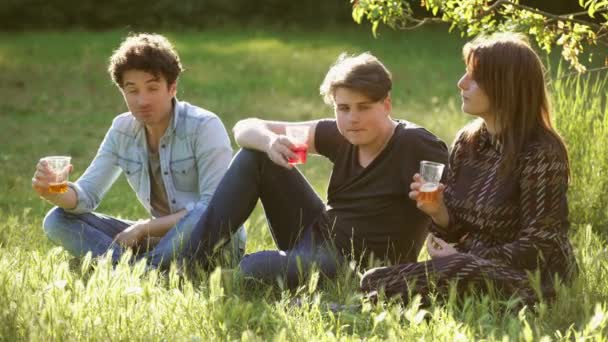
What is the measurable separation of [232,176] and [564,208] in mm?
1557

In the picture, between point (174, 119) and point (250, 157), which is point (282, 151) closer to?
point (250, 157)

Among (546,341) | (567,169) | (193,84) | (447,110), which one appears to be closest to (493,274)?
(567,169)

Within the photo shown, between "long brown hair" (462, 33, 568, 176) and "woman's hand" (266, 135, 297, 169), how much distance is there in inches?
34.4

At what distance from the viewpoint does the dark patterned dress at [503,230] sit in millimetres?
4055

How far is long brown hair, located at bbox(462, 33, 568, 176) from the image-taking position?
413cm

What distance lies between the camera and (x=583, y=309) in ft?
13.1

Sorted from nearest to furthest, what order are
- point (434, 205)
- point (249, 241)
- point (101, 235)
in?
1. point (434, 205)
2. point (101, 235)
3. point (249, 241)

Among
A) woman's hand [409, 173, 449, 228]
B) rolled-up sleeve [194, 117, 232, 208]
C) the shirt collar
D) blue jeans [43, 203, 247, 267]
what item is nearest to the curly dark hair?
the shirt collar

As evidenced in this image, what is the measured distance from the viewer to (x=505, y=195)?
4152 mm

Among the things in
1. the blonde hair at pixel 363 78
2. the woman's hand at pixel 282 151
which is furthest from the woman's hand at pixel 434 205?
the woman's hand at pixel 282 151

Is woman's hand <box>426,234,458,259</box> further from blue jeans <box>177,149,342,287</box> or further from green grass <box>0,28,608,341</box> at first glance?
blue jeans <box>177,149,342,287</box>

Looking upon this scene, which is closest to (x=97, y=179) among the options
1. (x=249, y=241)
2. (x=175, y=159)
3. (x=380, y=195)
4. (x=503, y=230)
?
(x=175, y=159)

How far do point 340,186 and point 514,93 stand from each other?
1.01 m

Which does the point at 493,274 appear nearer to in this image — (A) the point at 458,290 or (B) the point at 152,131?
(A) the point at 458,290
